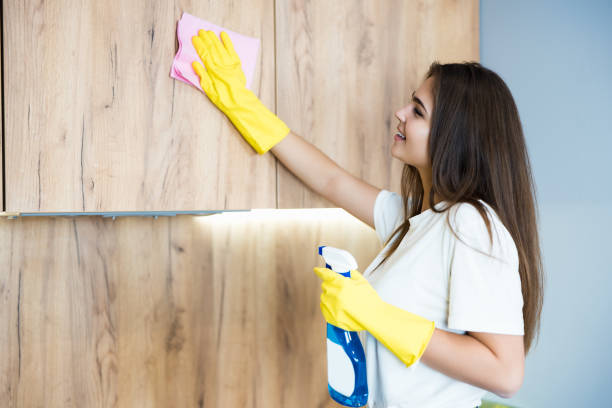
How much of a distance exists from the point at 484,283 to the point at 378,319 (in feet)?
0.63

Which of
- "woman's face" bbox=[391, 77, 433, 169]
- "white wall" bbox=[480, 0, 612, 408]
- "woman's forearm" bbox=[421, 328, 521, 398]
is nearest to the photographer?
"woman's forearm" bbox=[421, 328, 521, 398]

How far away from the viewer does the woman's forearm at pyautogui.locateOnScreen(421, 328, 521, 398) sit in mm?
811

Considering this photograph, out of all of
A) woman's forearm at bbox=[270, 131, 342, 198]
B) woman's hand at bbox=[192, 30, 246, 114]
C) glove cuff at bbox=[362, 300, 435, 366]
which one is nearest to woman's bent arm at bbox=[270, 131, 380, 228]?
woman's forearm at bbox=[270, 131, 342, 198]

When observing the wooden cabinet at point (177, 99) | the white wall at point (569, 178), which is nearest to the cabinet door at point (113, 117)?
the wooden cabinet at point (177, 99)

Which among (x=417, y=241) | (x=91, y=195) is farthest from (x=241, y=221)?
(x=417, y=241)

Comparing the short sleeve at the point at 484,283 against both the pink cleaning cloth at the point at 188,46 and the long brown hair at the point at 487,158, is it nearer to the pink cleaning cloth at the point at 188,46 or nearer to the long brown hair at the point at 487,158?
the long brown hair at the point at 487,158

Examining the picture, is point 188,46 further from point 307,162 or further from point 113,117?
point 307,162

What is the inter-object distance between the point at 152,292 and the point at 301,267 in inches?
18.1

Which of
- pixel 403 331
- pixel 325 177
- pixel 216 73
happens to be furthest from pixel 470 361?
pixel 216 73

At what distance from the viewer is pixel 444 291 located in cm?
89

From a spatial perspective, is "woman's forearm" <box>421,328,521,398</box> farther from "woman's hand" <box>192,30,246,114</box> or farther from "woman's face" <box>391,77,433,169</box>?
"woman's hand" <box>192,30,246,114</box>

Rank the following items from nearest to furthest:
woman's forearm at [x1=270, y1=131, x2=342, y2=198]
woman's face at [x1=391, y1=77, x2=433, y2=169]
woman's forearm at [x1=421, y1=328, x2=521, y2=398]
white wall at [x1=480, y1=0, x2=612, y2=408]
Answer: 1. woman's forearm at [x1=421, y1=328, x2=521, y2=398]
2. woman's face at [x1=391, y1=77, x2=433, y2=169]
3. woman's forearm at [x1=270, y1=131, x2=342, y2=198]
4. white wall at [x1=480, y1=0, x2=612, y2=408]

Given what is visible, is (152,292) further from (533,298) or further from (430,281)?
(533,298)

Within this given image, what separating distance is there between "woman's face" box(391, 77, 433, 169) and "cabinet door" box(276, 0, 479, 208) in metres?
0.22
